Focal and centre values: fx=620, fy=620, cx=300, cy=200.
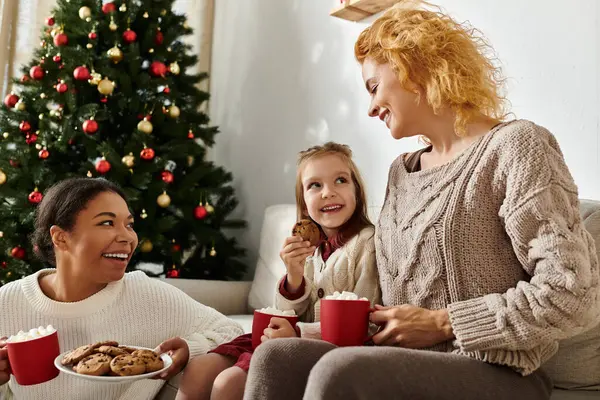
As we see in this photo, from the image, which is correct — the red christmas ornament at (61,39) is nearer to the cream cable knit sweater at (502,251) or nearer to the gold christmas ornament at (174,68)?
the gold christmas ornament at (174,68)

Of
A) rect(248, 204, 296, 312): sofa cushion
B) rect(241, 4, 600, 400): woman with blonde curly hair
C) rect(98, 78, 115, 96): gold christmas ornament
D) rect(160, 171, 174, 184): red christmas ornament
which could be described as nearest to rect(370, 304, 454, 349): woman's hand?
rect(241, 4, 600, 400): woman with blonde curly hair

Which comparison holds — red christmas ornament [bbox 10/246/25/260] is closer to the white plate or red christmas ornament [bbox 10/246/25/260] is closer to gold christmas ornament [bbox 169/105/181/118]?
gold christmas ornament [bbox 169/105/181/118]

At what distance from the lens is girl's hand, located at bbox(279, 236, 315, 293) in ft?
4.73

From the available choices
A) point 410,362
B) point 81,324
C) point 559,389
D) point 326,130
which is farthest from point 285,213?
point 410,362

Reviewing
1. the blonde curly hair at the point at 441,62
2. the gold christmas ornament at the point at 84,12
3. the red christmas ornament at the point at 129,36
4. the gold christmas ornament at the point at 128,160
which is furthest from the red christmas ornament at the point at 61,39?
the blonde curly hair at the point at 441,62

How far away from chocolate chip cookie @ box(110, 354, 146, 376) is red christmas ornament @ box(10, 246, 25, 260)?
1765 mm

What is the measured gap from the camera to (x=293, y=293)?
1500mm

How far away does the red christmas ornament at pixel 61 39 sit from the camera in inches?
112

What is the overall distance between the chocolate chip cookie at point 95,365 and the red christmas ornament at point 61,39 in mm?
2067

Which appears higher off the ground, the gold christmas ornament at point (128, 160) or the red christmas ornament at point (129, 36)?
the red christmas ornament at point (129, 36)

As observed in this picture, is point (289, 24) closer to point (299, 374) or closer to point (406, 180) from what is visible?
point (406, 180)

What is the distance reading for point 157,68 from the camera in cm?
294

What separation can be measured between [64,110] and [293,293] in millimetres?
1843

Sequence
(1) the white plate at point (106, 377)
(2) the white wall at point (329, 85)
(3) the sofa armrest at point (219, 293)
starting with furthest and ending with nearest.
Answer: (3) the sofa armrest at point (219, 293)
(2) the white wall at point (329, 85)
(1) the white plate at point (106, 377)
